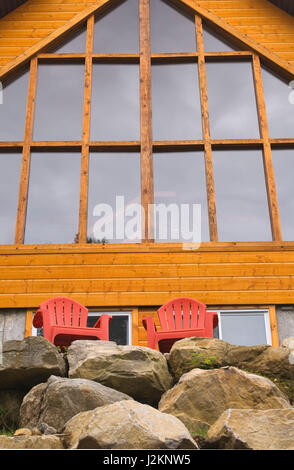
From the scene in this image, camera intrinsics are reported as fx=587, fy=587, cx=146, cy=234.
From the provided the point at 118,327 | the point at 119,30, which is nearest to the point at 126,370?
the point at 118,327

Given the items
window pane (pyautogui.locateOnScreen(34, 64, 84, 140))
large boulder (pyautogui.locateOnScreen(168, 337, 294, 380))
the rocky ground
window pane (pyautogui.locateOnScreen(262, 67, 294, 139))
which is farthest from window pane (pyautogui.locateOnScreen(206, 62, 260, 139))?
Result: large boulder (pyautogui.locateOnScreen(168, 337, 294, 380))

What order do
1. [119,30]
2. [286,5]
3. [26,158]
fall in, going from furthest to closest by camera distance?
1. [286,5]
2. [119,30]
3. [26,158]

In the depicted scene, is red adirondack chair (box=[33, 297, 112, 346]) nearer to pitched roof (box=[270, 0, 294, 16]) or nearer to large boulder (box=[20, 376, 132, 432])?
large boulder (box=[20, 376, 132, 432])

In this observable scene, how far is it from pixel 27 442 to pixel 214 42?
25.6 ft

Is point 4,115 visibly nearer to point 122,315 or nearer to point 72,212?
point 72,212

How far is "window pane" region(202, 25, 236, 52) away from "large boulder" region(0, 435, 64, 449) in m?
7.50

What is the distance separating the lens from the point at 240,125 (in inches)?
340

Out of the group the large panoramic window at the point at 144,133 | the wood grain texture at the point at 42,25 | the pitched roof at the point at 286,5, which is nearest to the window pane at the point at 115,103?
the large panoramic window at the point at 144,133

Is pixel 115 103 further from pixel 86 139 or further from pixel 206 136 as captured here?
pixel 206 136

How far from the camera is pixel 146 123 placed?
8.53 metres

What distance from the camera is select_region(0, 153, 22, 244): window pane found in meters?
7.82

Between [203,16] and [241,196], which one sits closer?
[241,196]
